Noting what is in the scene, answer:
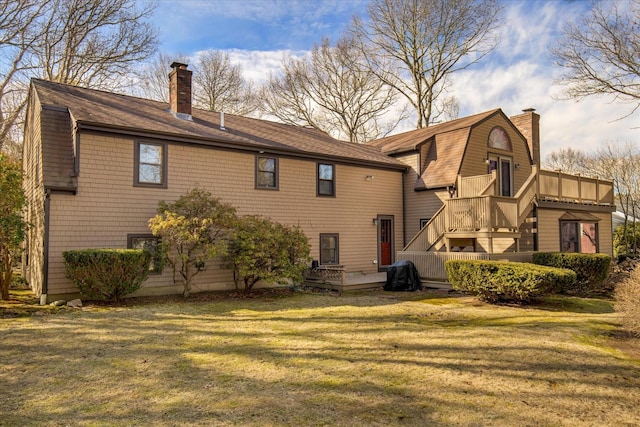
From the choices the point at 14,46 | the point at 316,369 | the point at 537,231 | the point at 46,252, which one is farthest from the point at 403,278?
the point at 14,46

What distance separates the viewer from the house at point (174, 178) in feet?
34.8

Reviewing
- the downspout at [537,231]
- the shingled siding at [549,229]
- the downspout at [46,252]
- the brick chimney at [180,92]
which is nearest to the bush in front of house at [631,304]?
the downspout at [537,231]

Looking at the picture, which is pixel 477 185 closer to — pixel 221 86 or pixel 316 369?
pixel 316 369

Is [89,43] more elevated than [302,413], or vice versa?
[89,43]

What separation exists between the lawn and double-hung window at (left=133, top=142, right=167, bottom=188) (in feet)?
12.8

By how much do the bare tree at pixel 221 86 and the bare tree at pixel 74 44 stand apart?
688 cm

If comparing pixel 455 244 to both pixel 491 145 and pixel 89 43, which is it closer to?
pixel 491 145

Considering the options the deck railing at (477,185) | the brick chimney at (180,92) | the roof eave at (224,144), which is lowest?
the deck railing at (477,185)

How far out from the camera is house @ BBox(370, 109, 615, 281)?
12.8 metres

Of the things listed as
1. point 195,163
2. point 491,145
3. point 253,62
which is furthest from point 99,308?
point 253,62

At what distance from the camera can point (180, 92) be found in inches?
555

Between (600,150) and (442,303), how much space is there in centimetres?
2411

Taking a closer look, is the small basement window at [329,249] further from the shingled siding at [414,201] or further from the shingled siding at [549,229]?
the shingled siding at [549,229]

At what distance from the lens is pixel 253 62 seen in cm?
3155
